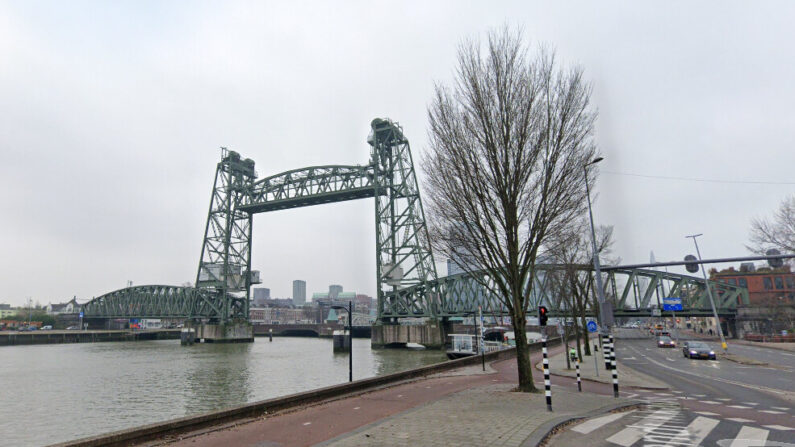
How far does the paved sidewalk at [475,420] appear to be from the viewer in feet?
26.2

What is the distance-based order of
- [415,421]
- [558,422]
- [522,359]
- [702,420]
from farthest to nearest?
[522,359] < [702,420] < [415,421] < [558,422]

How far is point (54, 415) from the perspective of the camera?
18.9m

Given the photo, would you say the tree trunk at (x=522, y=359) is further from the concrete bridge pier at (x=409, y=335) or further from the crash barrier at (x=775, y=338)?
the crash barrier at (x=775, y=338)

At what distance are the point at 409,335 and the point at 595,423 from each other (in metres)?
57.6

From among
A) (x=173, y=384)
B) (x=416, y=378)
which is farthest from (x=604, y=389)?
(x=173, y=384)

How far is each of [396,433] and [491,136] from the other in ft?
31.3

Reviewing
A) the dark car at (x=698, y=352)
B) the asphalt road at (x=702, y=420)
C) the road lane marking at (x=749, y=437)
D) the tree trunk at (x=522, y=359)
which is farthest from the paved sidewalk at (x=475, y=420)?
the dark car at (x=698, y=352)

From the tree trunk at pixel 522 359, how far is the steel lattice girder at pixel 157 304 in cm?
8351

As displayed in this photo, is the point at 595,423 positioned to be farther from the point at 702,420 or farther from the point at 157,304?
the point at 157,304

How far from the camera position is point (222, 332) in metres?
86.9

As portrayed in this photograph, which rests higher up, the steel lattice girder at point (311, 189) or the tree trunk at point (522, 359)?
the steel lattice girder at point (311, 189)

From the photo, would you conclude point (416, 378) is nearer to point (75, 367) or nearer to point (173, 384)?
point (173, 384)

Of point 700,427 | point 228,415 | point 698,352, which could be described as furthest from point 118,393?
point 698,352

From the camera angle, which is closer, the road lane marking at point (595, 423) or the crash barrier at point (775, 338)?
the road lane marking at point (595, 423)
